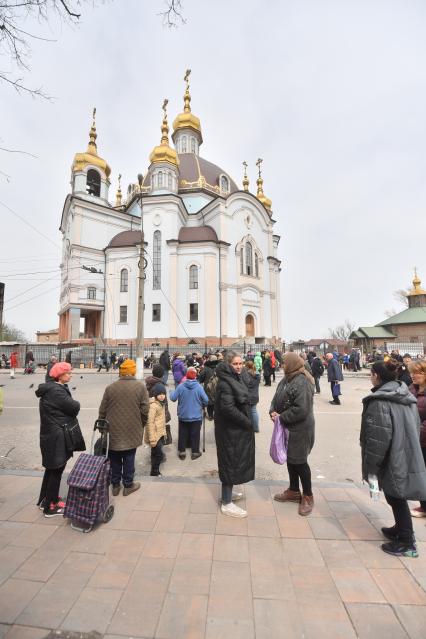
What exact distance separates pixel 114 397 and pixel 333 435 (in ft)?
17.5

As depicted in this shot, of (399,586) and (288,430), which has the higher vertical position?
(288,430)

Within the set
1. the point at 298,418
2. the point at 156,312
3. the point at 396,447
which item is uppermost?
the point at 156,312

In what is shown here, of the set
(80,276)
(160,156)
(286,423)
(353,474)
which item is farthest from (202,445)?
(160,156)

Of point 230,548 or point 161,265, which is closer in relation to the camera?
point 230,548

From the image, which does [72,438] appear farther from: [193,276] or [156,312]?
[193,276]

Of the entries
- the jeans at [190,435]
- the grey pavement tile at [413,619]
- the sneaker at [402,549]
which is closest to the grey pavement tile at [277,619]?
the grey pavement tile at [413,619]

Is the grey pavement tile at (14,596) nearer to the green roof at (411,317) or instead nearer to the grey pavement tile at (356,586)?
the grey pavement tile at (356,586)

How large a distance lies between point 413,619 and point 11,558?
Result: 330 cm

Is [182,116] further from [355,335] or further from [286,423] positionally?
[286,423]

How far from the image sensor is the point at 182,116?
43.5m

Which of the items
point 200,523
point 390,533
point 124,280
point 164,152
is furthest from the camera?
point 164,152

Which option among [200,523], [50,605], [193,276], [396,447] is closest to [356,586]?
[396,447]

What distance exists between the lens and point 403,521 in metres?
2.81

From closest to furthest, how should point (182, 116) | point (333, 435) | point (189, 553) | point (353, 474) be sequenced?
point (189, 553) → point (353, 474) → point (333, 435) → point (182, 116)
